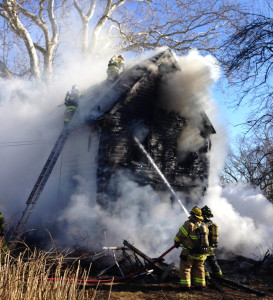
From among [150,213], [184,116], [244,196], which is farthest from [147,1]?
[150,213]

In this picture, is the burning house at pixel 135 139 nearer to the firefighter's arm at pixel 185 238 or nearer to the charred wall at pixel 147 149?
the charred wall at pixel 147 149

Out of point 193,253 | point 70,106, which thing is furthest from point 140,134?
point 193,253

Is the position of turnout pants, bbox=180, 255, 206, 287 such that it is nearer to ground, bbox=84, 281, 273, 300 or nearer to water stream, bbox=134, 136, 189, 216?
ground, bbox=84, 281, 273, 300

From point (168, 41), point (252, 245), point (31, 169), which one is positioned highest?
point (168, 41)

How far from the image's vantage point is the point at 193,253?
5.53 m

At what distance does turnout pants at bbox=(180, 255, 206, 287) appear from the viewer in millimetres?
5462

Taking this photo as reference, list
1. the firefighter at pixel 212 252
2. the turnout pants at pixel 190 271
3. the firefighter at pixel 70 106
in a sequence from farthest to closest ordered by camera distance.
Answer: the firefighter at pixel 70 106 → the firefighter at pixel 212 252 → the turnout pants at pixel 190 271

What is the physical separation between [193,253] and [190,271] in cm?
38

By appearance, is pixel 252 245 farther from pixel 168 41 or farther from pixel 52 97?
pixel 168 41

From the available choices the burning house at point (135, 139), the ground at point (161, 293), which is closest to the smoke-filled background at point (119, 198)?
the burning house at point (135, 139)

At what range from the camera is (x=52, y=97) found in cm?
1423

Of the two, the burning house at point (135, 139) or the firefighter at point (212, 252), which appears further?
the burning house at point (135, 139)

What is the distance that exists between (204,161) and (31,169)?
7.38 metres

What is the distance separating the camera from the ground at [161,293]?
16.4ft
